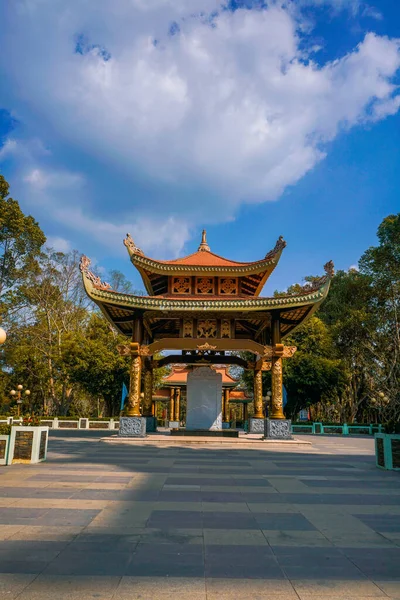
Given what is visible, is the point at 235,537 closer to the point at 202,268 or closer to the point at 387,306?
the point at 202,268

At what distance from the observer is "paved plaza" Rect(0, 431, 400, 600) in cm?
345

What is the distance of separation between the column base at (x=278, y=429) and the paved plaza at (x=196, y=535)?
874cm

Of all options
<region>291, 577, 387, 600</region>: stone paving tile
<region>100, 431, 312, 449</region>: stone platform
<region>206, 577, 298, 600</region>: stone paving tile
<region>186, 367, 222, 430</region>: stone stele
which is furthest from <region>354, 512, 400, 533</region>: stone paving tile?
<region>186, 367, 222, 430</region>: stone stele

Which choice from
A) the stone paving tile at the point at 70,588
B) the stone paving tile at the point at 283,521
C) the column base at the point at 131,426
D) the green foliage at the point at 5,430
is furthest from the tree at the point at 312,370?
the stone paving tile at the point at 70,588

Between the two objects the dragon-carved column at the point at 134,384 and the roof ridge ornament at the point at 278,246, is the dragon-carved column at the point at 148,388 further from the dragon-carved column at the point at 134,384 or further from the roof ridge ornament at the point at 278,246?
the roof ridge ornament at the point at 278,246

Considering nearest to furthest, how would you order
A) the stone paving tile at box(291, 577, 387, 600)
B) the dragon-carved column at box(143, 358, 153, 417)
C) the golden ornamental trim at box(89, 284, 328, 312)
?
the stone paving tile at box(291, 577, 387, 600) → the golden ornamental trim at box(89, 284, 328, 312) → the dragon-carved column at box(143, 358, 153, 417)

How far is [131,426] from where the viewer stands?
1852 centimetres

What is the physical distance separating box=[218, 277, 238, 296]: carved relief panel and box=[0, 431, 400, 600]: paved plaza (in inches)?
486

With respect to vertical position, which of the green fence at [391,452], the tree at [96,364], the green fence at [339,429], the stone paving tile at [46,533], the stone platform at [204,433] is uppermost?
the tree at [96,364]

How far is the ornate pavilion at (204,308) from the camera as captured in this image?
18.8 m

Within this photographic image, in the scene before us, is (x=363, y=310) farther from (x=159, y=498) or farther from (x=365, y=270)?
(x=159, y=498)

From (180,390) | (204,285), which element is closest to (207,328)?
(204,285)

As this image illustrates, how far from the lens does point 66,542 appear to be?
14.8ft

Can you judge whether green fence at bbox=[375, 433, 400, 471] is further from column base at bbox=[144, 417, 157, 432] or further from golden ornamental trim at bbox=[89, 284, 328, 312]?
column base at bbox=[144, 417, 157, 432]
